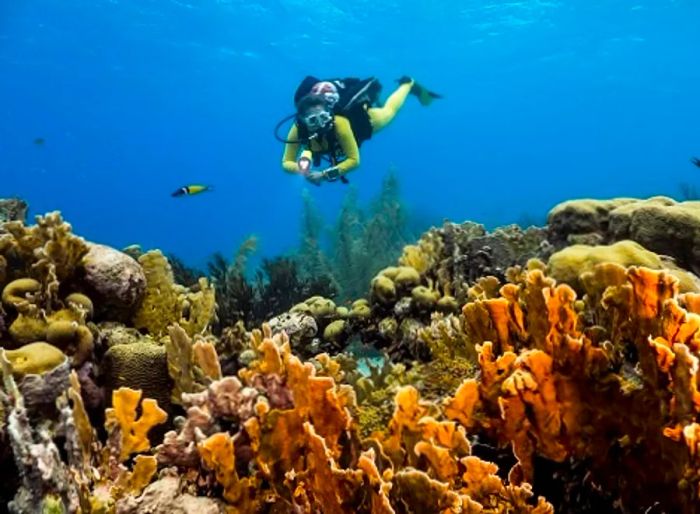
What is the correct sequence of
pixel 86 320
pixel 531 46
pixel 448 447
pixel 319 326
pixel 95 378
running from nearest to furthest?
pixel 448 447
pixel 95 378
pixel 86 320
pixel 319 326
pixel 531 46

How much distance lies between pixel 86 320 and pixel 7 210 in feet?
13.7

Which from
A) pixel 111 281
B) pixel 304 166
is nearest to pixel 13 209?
pixel 304 166

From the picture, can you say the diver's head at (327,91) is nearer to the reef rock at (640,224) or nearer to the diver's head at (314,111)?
the diver's head at (314,111)

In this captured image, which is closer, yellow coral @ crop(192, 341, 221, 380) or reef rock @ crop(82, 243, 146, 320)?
yellow coral @ crop(192, 341, 221, 380)

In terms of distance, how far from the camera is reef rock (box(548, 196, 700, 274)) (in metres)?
4.74

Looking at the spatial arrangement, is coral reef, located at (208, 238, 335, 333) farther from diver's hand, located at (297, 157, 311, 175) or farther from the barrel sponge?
the barrel sponge

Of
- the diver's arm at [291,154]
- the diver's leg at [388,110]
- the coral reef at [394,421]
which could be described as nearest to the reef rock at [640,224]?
the coral reef at [394,421]

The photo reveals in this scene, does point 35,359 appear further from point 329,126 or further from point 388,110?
point 388,110

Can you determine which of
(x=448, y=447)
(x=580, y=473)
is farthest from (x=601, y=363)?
(x=448, y=447)

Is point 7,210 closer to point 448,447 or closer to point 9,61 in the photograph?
point 448,447

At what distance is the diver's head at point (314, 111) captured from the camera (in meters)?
8.30

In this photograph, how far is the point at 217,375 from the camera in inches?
111

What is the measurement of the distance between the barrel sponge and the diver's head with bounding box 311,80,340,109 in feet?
18.9

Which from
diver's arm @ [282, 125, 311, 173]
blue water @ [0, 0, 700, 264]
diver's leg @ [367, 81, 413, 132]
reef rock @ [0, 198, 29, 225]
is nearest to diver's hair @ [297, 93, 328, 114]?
diver's arm @ [282, 125, 311, 173]
